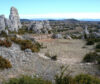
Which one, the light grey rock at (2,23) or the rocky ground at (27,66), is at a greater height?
the light grey rock at (2,23)

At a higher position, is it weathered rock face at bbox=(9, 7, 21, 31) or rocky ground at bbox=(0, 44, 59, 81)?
weathered rock face at bbox=(9, 7, 21, 31)

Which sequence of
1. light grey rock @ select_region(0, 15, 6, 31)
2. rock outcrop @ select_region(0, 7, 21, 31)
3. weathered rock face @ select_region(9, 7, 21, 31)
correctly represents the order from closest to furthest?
light grey rock @ select_region(0, 15, 6, 31), rock outcrop @ select_region(0, 7, 21, 31), weathered rock face @ select_region(9, 7, 21, 31)

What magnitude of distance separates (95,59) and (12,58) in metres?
5.77

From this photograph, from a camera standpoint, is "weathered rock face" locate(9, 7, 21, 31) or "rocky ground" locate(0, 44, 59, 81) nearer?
"rocky ground" locate(0, 44, 59, 81)

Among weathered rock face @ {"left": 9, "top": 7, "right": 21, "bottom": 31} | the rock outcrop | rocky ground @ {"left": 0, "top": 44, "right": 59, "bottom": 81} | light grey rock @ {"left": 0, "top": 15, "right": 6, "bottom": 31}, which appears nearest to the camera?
rocky ground @ {"left": 0, "top": 44, "right": 59, "bottom": 81}

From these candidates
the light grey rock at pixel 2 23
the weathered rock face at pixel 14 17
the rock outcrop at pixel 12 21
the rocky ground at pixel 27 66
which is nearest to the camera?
the rocky ground at pixel 27 66

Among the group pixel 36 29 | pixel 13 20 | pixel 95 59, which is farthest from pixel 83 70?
pixel 13 20

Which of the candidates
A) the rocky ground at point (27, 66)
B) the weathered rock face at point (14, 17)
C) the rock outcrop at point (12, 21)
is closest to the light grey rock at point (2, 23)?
the rock outcrop at point (12, 21)

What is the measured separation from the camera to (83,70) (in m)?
10.5

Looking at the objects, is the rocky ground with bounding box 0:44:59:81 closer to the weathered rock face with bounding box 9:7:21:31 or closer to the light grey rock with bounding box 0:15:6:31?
the light grey rock with bounding box 0:15:6:31

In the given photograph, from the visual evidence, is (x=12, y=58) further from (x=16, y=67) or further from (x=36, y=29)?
(x=36, y=29)

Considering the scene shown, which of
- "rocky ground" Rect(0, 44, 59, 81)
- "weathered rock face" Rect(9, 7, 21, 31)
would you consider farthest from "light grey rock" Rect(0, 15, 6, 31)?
"rocky ground" Rect(0, 44, 59, 81)

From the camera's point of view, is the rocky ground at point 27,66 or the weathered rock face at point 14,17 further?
the weathered rock face at point 14,17

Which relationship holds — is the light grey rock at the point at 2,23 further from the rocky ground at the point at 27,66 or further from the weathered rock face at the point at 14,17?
the rocky ground at the point at 27,66
